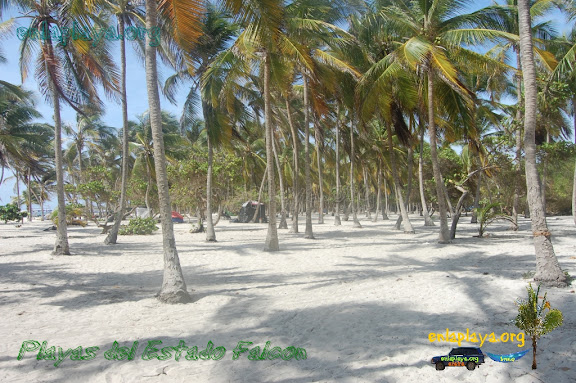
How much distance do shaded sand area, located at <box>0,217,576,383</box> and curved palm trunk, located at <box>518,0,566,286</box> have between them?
16.6 inches

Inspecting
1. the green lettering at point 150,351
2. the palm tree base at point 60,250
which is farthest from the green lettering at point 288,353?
the palm tree base at point 60,250

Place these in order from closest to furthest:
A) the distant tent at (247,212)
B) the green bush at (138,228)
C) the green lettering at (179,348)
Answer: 1. the green lettering at (179,348)
2. the green bush at (138,228)
3. the distant tent at (247,212)

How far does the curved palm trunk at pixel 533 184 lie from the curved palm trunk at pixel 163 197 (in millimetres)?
5814

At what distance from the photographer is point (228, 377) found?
141 inches

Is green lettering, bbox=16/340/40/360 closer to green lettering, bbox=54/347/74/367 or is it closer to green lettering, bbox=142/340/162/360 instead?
green lettering, bbox=54/347/74/367

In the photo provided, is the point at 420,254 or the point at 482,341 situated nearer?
the point at 482,341

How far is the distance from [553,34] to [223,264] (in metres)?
16.7

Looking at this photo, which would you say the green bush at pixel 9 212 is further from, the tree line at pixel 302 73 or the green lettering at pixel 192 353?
the green lettering at pixel 192 353

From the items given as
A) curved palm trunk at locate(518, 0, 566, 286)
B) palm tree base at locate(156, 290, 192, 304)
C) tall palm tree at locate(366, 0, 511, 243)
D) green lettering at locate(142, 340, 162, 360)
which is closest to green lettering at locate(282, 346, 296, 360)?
green lettering at locate(142, 340, 162, 360)

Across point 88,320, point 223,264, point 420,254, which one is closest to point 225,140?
point 223,264

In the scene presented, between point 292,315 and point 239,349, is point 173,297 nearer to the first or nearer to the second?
point 292,315

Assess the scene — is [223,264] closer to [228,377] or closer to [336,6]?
[228,377]

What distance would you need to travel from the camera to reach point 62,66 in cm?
1126

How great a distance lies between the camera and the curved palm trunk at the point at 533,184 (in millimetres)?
5867
